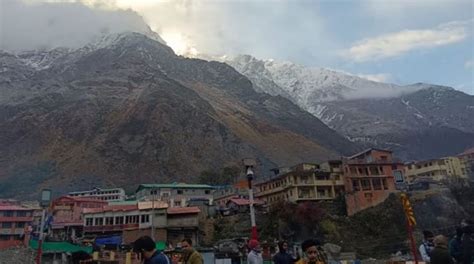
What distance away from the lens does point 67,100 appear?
11906 centimetres

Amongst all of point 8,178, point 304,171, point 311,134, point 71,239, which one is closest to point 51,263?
point 71,239

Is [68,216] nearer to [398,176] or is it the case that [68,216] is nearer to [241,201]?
[241,201]

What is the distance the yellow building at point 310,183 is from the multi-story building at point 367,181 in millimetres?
1186

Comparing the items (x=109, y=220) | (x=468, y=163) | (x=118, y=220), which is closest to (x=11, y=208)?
(x=109, y=220)

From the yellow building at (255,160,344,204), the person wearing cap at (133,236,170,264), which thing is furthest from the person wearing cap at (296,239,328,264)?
the yellow building at (255,160,344,204)

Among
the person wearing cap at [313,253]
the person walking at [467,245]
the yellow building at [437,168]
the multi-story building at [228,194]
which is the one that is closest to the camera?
the person wearing cap at [313,253]

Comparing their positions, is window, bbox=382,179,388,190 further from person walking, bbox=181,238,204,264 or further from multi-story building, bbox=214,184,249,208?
person walking, bbox=181,238,204,264

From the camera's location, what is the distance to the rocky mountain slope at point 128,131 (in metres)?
87.4

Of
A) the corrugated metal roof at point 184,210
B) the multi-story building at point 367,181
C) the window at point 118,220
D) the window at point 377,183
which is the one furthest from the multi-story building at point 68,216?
the window at point 377,183

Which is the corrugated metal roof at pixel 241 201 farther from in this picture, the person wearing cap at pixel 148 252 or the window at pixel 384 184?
the person wearing cap at pixel 148 252

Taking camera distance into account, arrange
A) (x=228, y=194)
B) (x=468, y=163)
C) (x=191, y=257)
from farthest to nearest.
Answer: (x=468, y=163)
(x=228, y=194)
(x=191, y=257)

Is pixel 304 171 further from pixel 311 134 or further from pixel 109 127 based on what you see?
pixel 311 134

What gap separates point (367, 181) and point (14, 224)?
38943 millimetres

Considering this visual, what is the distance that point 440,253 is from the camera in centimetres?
620
